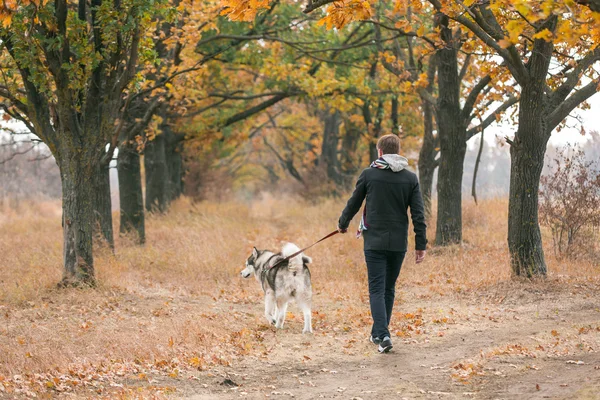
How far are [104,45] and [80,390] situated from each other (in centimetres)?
654

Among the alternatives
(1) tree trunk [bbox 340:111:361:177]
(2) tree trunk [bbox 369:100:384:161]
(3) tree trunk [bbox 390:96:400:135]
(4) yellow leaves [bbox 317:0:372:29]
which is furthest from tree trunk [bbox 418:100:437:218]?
(1) tree trunk [bbox 340:111:361:177]

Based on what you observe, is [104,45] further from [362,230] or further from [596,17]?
[596,17]

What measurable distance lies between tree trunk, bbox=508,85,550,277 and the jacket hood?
389 cm

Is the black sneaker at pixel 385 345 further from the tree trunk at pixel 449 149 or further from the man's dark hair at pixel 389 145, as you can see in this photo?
the tree trunk at pixel 449 149

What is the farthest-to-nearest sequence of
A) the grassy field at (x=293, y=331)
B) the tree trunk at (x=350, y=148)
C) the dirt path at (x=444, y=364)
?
the tree trunk at (x=350, y=148) < the grassy field at (x=293, y=331) < the dirt path at (x=444, y=364)

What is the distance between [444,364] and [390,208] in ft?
5.52

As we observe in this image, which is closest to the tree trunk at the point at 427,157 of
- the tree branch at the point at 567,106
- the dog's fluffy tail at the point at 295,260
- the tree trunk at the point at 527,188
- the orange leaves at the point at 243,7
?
the tree branch at the point at 567,106

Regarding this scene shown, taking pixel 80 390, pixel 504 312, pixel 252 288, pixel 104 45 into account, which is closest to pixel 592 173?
pixel 504 312

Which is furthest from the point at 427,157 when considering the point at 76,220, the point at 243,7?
the point at 243,7

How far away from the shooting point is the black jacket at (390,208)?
7.64 m

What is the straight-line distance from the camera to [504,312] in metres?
9.76

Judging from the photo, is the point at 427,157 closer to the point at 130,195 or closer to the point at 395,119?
the point at 395,119

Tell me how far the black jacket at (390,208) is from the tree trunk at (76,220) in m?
5.53

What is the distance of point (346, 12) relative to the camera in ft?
22.0
